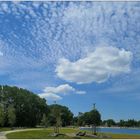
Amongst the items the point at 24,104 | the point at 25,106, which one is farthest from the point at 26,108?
the point at 24,104

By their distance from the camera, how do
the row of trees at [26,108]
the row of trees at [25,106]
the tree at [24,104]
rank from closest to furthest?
1. the row of trees at [26,108]
2. the row of trees at [25,106]
3. the tree at [24,104]

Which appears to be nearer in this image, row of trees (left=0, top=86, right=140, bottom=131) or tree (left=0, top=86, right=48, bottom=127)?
row of trees (left=0, top=86, right=140, bottom=131)

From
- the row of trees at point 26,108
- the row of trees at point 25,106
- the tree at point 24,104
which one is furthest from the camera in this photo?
the tree at point 24,104

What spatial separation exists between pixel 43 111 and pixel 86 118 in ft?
66.2

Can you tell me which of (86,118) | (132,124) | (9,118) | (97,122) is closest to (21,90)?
(9,118)

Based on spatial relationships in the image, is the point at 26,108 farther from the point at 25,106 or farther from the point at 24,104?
the point at 24,104

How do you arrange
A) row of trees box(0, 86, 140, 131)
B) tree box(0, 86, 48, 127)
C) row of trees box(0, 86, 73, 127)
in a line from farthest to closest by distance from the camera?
tree box(0, 86, 48, 127) < row of trees box(0, 86, 73, 127) < row of trees box(0, 86, 140, 131)

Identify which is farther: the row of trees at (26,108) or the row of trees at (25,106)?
the row of trees at (25,106)

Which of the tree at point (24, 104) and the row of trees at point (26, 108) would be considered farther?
the tree at point (24, 104)

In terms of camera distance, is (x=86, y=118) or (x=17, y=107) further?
(x=17, y=107)

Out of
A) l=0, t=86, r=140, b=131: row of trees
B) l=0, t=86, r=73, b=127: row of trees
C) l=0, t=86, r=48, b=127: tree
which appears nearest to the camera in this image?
l=0, t=86, r=140, b=131: row of trees

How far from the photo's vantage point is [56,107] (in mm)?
52156

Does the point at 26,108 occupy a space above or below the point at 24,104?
below

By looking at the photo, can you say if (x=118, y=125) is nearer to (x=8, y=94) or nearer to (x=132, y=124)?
(x=132, y=124)
